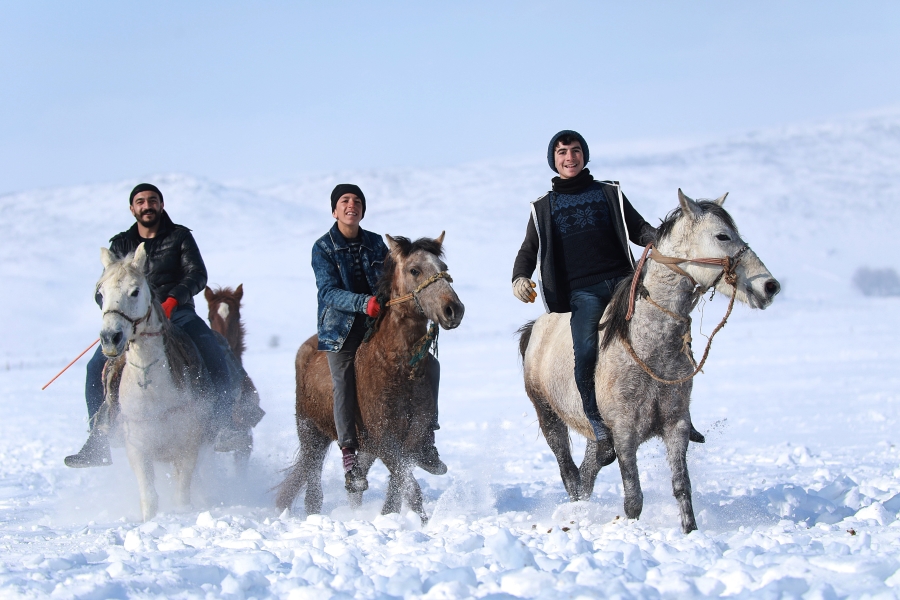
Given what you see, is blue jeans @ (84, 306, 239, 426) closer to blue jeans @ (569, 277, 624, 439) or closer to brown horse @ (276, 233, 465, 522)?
brown horse @ (276, 233, 465, 522)

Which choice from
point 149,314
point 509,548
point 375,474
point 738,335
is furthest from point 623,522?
point 738,335

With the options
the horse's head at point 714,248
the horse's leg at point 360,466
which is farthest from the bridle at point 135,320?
the horse's head at point 714,248

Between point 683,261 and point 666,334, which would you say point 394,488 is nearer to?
point 666,334

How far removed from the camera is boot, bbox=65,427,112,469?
22.1ft

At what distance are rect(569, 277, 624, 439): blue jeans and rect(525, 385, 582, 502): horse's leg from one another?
1.18 m

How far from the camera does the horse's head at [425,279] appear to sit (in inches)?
218

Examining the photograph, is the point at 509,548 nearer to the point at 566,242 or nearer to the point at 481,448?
the point at 566,242

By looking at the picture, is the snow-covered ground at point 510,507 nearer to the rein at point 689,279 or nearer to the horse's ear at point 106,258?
the rein at point 689,279

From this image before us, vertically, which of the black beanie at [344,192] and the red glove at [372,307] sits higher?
the black beanie at [344,192]

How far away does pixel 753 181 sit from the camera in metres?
121

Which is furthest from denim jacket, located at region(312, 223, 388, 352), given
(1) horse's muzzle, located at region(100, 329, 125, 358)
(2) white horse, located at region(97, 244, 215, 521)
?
(1) horse's muzzle, located at region(100, 329, 125, 358)

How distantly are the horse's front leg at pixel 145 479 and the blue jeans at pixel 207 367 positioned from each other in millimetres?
785

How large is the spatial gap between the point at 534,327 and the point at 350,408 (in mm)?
1696

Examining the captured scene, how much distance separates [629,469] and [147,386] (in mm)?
3679
